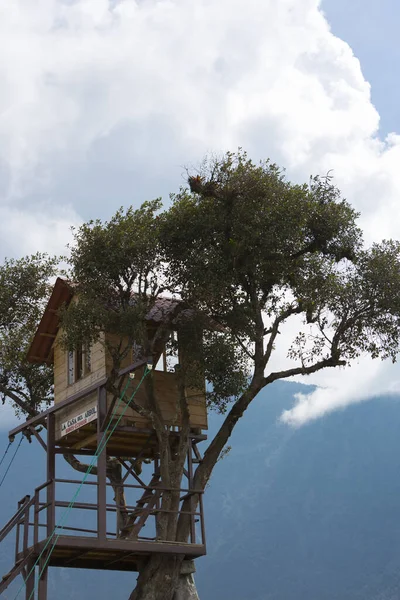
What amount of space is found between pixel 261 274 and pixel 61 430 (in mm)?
8861

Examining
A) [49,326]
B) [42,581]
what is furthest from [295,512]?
[42,581]

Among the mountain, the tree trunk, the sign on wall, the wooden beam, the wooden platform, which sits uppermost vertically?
the mountain

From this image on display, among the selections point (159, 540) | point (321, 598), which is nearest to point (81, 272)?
point (159, 540)

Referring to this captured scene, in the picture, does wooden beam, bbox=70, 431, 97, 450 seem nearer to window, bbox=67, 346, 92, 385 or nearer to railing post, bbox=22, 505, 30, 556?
window, bbox=67, 346, 92, 385

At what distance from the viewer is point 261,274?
2900 cm

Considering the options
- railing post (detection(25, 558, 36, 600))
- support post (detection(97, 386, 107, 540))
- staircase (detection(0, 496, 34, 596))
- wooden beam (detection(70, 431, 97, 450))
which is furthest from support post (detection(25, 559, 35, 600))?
wooden beam (detection(70, 431, 97, 450))

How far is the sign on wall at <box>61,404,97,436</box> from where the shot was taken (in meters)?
27.3

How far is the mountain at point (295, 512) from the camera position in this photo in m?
148

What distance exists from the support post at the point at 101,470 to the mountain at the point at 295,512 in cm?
12307

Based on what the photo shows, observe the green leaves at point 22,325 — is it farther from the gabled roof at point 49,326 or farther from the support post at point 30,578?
the support post at point 30,578

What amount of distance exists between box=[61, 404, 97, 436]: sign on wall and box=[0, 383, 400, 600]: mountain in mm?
121097

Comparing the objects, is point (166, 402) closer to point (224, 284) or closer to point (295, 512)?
point (224, 284)

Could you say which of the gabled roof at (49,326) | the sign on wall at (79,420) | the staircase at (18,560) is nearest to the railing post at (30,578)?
the staircase at (18,560)

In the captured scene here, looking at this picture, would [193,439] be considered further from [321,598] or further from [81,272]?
[321,598]
